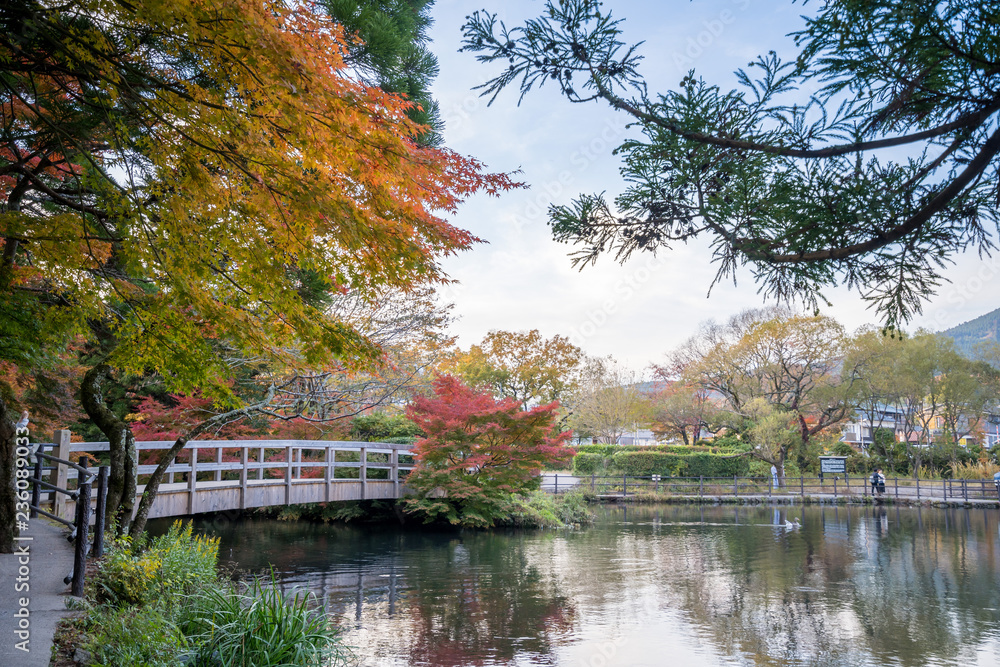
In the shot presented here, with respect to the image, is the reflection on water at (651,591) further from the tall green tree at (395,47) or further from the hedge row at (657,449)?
the hedge row at (657,449)

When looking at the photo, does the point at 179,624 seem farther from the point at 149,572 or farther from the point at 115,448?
the point at 115,448

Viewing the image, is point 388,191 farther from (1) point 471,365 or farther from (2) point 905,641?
(1) point 471,365

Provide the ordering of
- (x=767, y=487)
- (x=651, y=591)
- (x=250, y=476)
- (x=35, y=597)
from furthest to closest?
(x=767, y=487)
(x=250, y=476)
(x=651, y=591)
(x=35, y=597)

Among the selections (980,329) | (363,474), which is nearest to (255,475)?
(363,474)

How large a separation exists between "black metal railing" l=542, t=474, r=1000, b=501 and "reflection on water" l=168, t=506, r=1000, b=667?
7531 mm

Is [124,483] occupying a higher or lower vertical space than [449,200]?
lower

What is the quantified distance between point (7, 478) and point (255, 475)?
42.1 ft

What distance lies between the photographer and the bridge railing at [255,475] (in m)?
11.1

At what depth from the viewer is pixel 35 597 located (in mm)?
4840

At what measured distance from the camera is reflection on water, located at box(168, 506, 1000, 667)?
291 inches

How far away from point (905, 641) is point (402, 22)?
38.6 ft

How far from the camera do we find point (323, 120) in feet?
15.3

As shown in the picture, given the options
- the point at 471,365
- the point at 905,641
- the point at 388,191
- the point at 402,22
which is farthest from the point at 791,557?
the point at 471,365

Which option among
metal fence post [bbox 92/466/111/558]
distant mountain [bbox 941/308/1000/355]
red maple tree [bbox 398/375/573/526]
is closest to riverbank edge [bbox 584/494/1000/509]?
red maple tree [bbox 398/375/573/526]
